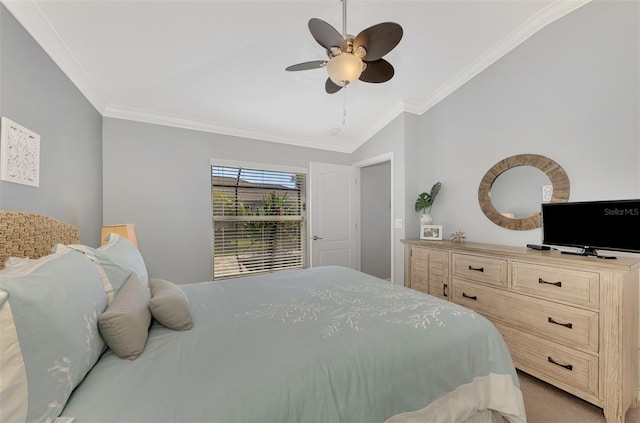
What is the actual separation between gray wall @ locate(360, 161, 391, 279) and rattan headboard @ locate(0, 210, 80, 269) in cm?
381

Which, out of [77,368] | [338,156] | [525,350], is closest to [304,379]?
[77,368]

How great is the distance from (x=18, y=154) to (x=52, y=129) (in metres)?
0.50

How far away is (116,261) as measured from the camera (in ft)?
4.39

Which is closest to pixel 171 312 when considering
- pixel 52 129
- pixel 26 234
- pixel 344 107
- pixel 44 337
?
pixel 44 337

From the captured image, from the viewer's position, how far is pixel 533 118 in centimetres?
245

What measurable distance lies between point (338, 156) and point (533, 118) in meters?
2.52

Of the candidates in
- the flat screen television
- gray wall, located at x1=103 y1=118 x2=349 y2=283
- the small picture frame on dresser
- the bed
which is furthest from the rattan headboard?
the flat screen television

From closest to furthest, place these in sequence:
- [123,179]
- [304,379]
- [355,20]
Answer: [304,379]
[355,20]
[123,179]

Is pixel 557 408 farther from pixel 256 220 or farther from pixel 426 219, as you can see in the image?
pixel 256 220

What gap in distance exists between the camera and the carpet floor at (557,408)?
5.55 feet

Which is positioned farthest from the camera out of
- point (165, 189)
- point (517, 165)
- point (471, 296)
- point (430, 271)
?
point (165, 189)

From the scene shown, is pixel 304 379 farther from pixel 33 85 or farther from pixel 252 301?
pixel 33 85

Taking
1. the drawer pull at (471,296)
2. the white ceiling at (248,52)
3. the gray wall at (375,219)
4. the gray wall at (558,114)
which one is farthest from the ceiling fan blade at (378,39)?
the gray wall at (375,219)

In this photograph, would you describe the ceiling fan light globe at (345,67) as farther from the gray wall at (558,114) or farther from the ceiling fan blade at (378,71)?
the gray wall at (558,114)
